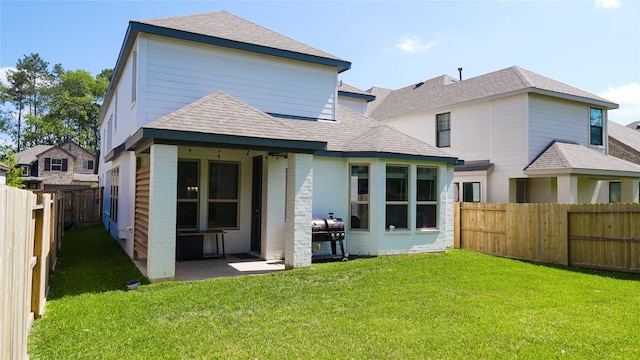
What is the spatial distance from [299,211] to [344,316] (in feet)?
11.5

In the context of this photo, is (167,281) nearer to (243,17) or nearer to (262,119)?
(262,119)

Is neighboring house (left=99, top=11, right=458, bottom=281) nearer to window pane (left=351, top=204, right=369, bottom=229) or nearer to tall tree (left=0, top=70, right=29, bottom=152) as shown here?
window pane (left=351, top=204, right=369, bottom=229)

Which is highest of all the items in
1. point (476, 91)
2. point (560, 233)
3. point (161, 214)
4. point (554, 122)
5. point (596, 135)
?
point (476, 91)

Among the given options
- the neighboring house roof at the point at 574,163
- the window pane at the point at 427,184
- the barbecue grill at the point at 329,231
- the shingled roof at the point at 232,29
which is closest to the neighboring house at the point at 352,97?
the shingled roof at the point at 232,29

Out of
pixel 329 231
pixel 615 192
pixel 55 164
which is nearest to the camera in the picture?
pixel 329 231

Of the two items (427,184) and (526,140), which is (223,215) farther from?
(526,140)

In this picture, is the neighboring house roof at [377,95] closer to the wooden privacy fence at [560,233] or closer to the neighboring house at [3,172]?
the wooden privacy fence at [560,233]

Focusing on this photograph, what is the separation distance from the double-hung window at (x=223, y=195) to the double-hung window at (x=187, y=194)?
14.6 inches

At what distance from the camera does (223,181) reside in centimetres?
1100

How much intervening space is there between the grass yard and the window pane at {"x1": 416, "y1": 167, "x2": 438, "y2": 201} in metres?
3.04

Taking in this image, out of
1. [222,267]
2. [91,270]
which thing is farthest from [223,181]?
[91,270]

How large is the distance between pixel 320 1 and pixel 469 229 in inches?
349

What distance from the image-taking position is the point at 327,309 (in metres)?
6.12

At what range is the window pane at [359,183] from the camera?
11164 millimetres
